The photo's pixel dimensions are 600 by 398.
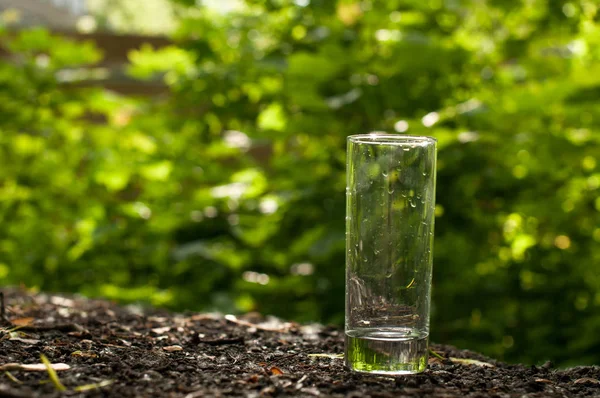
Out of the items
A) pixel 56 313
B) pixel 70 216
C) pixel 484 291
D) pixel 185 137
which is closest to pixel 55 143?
pixel 70 216

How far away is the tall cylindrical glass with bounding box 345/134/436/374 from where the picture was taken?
152cm

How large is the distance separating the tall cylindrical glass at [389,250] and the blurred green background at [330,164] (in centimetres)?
148

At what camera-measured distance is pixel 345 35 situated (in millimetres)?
3537

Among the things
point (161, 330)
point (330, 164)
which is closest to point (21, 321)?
point (161, 330)

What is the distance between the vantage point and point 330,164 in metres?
3.57

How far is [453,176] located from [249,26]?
126cm

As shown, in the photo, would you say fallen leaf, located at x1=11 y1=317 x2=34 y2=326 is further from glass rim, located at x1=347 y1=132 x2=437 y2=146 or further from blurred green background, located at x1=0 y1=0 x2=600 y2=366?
blurred green background, located at x1=0 y1=0 x2=600 y2=366

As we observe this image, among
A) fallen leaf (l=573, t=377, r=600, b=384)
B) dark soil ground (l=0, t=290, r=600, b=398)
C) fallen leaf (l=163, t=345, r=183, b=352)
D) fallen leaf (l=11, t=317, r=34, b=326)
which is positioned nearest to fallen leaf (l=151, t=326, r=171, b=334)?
dark soil ground (l=0, t=290, r=600, b=398)

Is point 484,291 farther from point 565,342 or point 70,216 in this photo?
point 70,216

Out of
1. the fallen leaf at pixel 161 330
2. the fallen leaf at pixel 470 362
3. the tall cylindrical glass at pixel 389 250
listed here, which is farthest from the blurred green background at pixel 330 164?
the tall cylindrical glass at pixel 389 250

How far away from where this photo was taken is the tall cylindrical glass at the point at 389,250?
59.7 inches

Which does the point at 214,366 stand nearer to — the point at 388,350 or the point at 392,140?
the point at 388,350

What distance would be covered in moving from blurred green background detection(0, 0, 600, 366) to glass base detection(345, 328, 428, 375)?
148cm

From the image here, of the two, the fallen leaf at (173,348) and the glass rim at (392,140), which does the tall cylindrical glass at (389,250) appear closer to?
the glass rim at (392,140)
